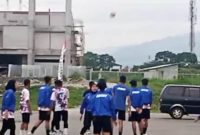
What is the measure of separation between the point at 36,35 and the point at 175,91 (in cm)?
5656

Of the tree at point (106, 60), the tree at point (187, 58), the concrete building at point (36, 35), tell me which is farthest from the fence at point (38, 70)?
the tree at point (106, 60)

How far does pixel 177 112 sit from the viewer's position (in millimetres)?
31203

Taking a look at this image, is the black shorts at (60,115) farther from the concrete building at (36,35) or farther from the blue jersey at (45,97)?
the concrete building at (36,35)

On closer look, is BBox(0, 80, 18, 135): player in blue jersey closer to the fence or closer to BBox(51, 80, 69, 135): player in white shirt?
BBox(51, 80, 69, 135): player in white shirt

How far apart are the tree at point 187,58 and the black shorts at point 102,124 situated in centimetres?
9603

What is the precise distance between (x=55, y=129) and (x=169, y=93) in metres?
12.7

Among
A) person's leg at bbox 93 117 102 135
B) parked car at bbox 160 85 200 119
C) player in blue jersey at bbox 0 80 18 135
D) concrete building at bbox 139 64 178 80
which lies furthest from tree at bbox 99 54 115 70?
person's leg at bbox 93 117 102 135

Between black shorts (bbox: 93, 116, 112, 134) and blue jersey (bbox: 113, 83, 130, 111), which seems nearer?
black shorts (bbox: 93, 116, 112, 134)

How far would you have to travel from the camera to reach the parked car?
30891mm

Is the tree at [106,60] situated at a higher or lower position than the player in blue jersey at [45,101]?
higher

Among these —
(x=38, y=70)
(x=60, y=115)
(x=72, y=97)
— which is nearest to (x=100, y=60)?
(x=38, y=70)

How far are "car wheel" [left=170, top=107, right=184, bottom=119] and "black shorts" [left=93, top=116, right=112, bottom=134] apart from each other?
56.5ft

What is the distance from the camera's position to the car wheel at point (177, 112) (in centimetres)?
3103

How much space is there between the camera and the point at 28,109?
1773 cm
